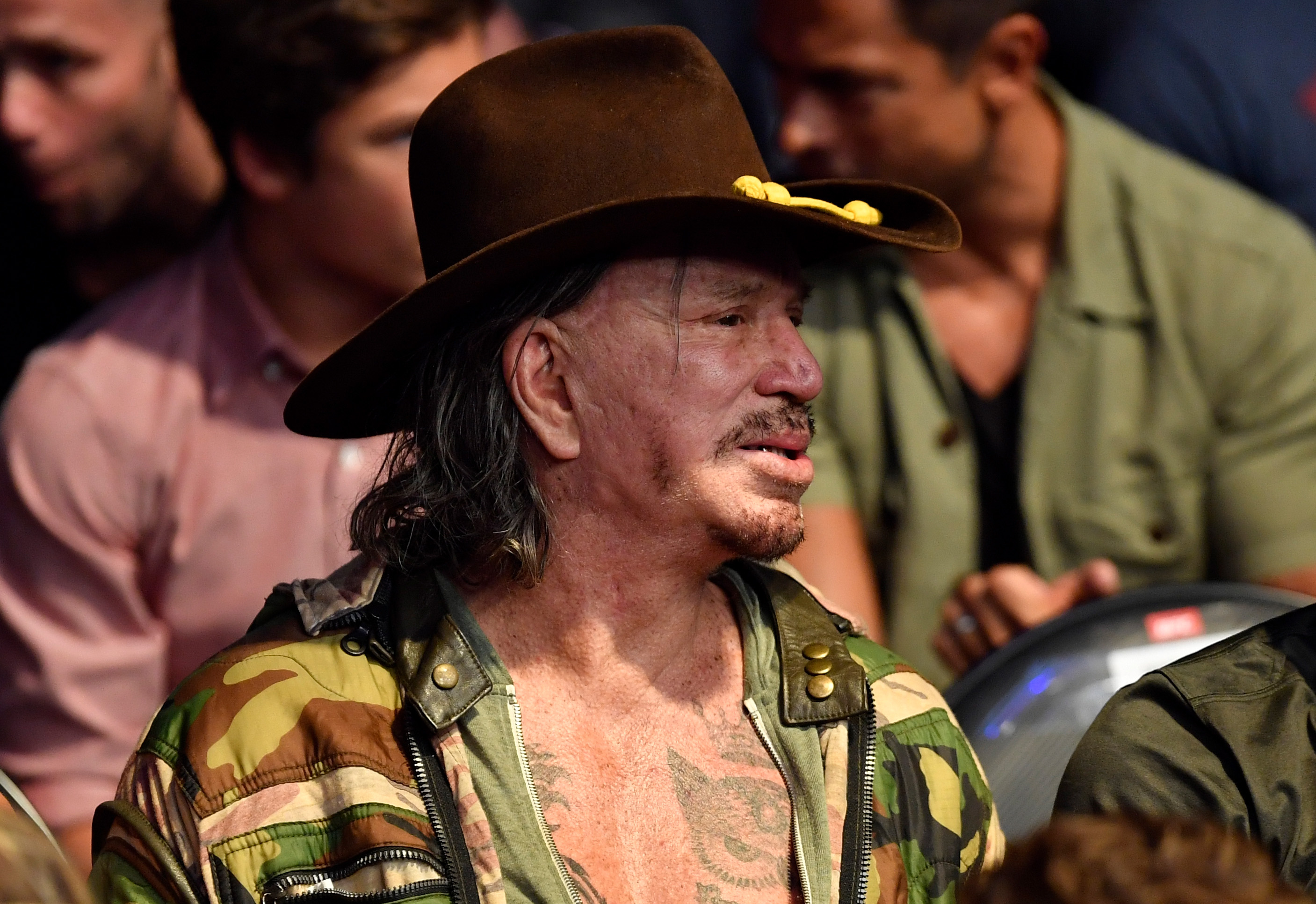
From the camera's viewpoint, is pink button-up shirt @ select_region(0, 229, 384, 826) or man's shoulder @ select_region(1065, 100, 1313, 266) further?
man's shoulder @ select_region(1065, 100, 1313, 266)

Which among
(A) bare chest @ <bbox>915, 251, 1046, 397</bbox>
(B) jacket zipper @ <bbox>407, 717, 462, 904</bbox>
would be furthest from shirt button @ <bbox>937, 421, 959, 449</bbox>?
(B) jacket zipper @ <bbox>407, 717, 462, 904</bbox>

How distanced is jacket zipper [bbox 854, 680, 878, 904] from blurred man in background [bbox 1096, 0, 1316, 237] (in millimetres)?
1839

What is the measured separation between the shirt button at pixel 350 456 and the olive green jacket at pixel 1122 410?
0.89m

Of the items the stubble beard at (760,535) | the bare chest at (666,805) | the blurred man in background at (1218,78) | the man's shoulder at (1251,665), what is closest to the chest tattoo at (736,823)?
the bare chest at (666,805)

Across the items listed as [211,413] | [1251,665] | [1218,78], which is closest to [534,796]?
[1251,665]

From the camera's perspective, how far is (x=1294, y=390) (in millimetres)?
3531

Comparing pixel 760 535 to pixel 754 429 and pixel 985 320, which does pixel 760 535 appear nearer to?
pixel 754 429

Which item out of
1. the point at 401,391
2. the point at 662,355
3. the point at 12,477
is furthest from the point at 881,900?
the point at 12,477

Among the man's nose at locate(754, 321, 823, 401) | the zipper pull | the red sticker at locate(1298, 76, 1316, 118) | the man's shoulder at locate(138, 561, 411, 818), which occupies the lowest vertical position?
the man's shoulder at locate(138, 561, 411, 818)

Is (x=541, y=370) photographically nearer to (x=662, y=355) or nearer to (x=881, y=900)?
(x=662, y=355)

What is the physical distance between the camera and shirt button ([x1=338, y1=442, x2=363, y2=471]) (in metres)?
3.36

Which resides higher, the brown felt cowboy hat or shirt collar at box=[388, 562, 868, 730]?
the brown felt cowboy hat

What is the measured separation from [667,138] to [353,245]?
1.32m

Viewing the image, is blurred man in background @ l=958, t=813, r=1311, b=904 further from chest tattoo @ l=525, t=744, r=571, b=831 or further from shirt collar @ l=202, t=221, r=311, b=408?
shirt collar @ l=202, t=221, r=311, b=408
